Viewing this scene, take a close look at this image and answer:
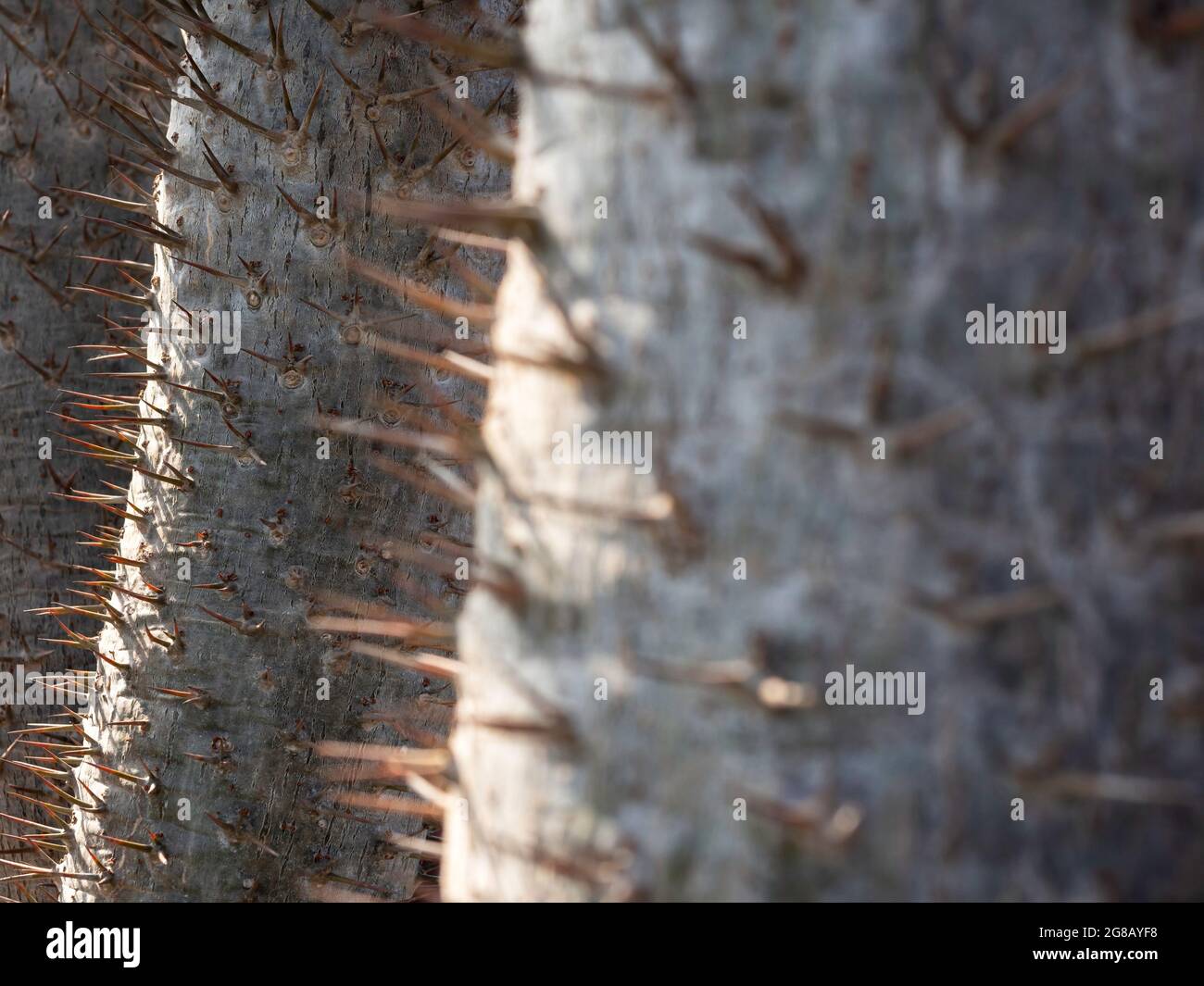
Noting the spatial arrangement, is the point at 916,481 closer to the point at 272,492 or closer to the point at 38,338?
the point at 272,492

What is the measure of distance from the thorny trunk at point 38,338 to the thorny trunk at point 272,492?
1.11 meters

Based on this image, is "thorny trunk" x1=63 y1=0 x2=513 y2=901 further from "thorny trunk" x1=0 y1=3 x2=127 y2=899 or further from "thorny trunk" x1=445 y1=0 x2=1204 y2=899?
"thorny trunk" x1=445 y1=0 x2=1204 y2=899

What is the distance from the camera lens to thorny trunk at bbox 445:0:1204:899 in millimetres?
1184

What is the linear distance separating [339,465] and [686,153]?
2038 millimetres

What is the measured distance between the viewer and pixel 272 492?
308 centimetres

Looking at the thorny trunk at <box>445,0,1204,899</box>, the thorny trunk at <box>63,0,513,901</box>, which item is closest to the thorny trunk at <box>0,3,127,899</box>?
the thorny trunk at <box>63,0,513,901</box>

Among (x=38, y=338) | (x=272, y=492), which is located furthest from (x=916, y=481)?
(x=38, y=338)

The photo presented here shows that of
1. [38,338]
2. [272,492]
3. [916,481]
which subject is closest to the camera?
[916,481]

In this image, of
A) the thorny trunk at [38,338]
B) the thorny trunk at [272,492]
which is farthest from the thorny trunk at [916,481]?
the thorny trunk at [38,338]

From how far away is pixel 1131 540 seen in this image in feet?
3.92

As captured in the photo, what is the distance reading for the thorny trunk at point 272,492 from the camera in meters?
3.03

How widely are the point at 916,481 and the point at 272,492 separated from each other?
2.26 meters
